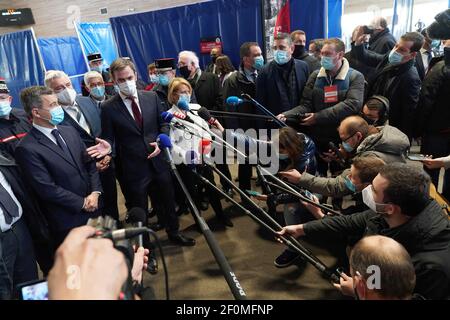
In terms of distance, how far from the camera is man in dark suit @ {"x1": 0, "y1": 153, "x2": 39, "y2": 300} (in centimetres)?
186

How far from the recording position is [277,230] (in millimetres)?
1733

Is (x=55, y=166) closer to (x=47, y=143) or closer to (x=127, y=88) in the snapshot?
(x=47, y=143)

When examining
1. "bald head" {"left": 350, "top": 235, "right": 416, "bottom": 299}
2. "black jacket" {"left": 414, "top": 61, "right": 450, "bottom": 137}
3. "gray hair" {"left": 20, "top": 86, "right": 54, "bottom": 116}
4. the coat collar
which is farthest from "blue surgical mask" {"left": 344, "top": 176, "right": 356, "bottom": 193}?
"gray hair" {"left": 20, "top": 86, "right": 54, "bottom": 116}

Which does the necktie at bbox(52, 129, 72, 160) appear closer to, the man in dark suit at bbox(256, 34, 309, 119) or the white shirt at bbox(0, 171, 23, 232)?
the white shirt at bbox(0, 171, 23, 232)

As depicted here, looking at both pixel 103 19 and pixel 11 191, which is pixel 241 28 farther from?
pixel 103 19

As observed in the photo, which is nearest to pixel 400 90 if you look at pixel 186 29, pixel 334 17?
pixel 334 17

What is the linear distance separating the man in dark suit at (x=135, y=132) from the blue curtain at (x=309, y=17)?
9.63 feet

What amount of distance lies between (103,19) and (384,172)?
953 centimetres

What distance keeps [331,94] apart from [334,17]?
9.37 feet

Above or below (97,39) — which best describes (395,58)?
below

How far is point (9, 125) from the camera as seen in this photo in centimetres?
226

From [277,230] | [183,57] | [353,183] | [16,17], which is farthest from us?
[16,17]

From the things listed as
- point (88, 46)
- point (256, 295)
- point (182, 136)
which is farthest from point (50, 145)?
point (88, 46)

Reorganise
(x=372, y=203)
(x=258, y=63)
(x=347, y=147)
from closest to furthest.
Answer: (x=372, y=203), (x=347, y=147), (x=258, y=63)
